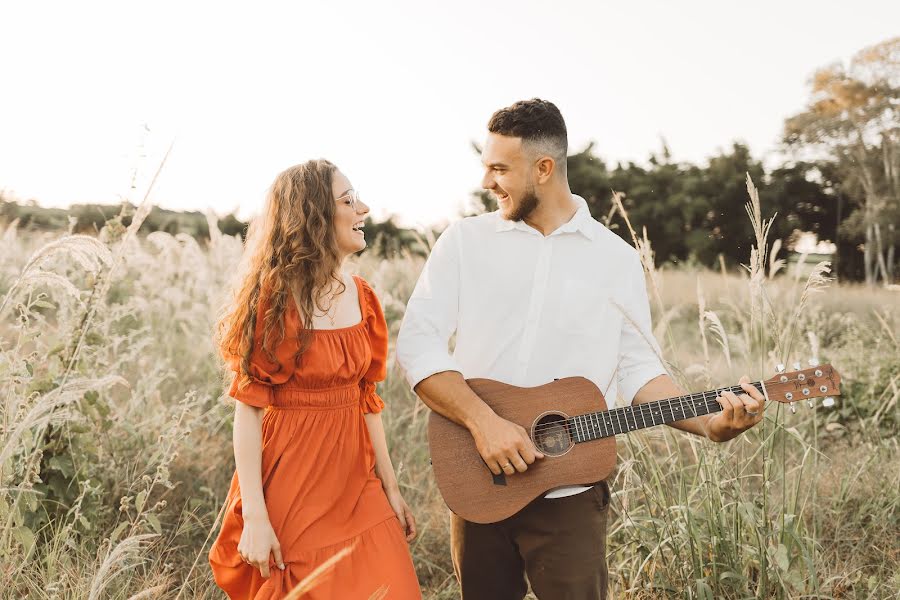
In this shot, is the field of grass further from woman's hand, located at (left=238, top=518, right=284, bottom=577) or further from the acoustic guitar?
the acoustic guitar

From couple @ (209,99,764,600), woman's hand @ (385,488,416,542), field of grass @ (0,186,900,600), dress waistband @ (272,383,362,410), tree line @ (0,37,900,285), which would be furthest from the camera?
tree line @ (0,37,900,285)

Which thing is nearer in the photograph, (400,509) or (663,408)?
(663,408)

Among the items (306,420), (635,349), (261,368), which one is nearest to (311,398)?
(306,420)

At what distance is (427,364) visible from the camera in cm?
248

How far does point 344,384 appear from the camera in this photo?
2447mm

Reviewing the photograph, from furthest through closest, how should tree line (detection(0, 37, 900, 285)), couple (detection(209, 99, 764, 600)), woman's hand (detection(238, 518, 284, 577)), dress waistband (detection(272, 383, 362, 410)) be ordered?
tree line (detection(0, 37, 900, 285)), dress waistband (detection(272, 383, 362, 410)), couple (detection(209, 99, 764, 600)), woman's hand (detection(238, 518, 284, 577))

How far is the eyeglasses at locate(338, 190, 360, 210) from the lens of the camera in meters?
2.53

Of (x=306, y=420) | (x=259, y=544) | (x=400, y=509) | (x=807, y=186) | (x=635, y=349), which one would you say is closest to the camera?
(x=259, y=544)

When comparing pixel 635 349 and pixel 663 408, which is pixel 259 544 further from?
pixel 635 349

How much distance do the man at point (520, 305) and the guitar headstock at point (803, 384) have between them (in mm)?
299

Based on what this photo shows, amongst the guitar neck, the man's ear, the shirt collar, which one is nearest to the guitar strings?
the guitar neck

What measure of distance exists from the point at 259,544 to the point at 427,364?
75 centimetres

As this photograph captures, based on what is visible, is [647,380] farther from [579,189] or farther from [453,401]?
[579,189]

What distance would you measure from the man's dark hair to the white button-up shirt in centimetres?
26
